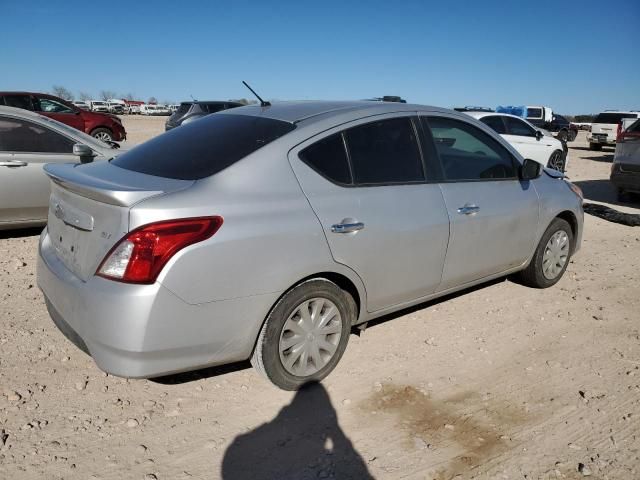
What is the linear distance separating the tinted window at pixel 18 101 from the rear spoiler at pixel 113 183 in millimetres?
11776

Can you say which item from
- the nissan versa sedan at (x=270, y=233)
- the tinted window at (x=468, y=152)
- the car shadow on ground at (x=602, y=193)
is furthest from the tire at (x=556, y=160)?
the nissan versa sedan at (x=270, y=233)

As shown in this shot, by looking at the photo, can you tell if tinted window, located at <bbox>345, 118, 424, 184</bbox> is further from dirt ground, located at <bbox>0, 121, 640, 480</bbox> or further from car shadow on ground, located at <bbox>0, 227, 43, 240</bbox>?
car shadow on ground, located at <bbox>0, 227, 43, 240</bbox>

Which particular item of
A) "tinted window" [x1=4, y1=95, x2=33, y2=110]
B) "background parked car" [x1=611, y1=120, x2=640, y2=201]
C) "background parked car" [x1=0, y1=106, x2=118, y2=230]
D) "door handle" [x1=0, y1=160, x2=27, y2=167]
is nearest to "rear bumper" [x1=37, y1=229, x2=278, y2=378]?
"background parked car" [x1=0, y1=106, x2=118, y2=230]

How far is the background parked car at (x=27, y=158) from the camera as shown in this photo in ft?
18.0

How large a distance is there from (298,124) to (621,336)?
2.98 meters

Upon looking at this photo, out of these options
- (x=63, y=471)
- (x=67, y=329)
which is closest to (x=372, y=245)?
(x=67, y=329)

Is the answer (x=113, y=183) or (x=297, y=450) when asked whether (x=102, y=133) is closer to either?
(x=113, y=183)

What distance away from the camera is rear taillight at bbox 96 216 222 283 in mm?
2348

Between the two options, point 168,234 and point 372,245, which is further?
point 372,245

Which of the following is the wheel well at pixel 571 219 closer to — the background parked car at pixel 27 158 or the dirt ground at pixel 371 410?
the dirt ground at pixel 371 410

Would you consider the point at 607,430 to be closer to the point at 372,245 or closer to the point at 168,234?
the point at 372,245

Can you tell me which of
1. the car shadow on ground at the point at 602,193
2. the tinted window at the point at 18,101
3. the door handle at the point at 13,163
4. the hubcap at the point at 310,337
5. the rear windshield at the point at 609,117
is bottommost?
the hubcap at the point at 310,337

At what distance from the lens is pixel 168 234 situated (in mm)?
2377

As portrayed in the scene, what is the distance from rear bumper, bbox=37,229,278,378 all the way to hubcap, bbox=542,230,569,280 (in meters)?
3.03
